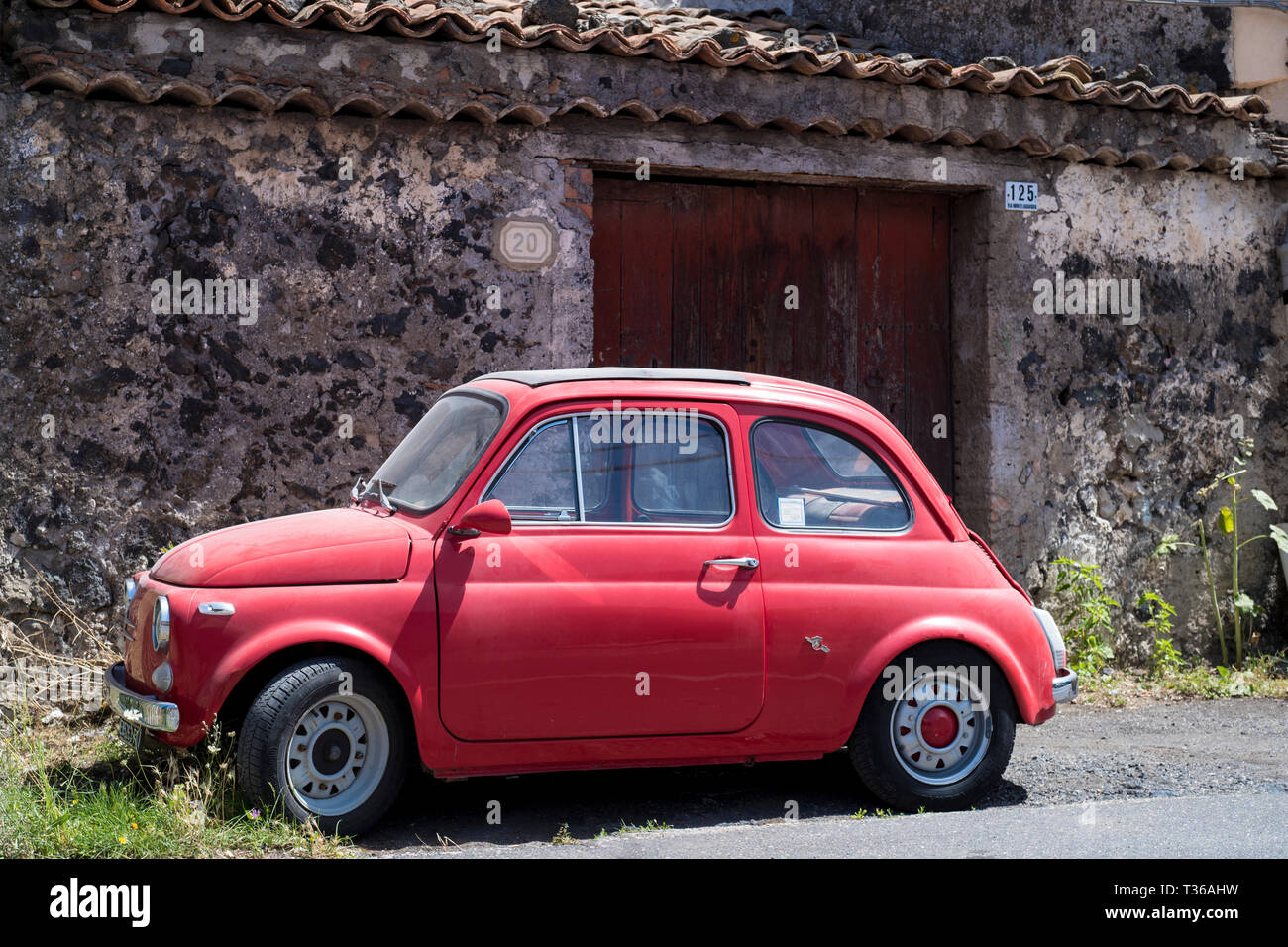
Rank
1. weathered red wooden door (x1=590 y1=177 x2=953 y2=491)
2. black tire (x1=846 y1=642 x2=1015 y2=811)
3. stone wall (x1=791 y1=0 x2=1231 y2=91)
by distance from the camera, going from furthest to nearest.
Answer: stone wall (x1=791 y1=0 x2=1231 y2=91)
weathered red wooden door (x1=590 y1=177 x2=953 y2=491)
black tire (x1=846 y1=642 x2=1015 y2=811)

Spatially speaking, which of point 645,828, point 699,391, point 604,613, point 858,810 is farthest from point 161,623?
point 858,810

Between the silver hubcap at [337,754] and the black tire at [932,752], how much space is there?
1740 mm

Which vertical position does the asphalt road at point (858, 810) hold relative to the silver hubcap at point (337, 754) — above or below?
below

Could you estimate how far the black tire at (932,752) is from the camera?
183 inches

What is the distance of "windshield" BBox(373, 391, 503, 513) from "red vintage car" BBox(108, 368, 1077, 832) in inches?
0.5

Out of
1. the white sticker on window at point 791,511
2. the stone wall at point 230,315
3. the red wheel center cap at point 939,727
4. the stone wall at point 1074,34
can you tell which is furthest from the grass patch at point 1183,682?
the stone wall at point 1074,34

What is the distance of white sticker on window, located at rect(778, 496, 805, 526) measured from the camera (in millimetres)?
4723

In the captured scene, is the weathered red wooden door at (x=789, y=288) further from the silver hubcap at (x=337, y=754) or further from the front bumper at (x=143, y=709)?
the front bumper at (x=143, y=709)

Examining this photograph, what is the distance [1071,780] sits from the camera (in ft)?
17.3

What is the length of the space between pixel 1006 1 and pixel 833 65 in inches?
92.2

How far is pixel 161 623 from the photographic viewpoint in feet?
13.9

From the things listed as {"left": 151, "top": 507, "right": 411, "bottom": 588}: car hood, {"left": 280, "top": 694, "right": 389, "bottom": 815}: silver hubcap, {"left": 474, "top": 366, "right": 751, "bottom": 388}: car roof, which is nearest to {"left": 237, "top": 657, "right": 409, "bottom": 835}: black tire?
{"left": 280, "top": 694, "right": 389, "bottom": 815}: silver hubcap

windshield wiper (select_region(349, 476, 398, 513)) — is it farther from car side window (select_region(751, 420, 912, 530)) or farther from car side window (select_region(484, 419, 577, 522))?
car side window (select_region(751, 420, 912, 530))

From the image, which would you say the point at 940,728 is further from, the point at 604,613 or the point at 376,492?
the point at 376,492
